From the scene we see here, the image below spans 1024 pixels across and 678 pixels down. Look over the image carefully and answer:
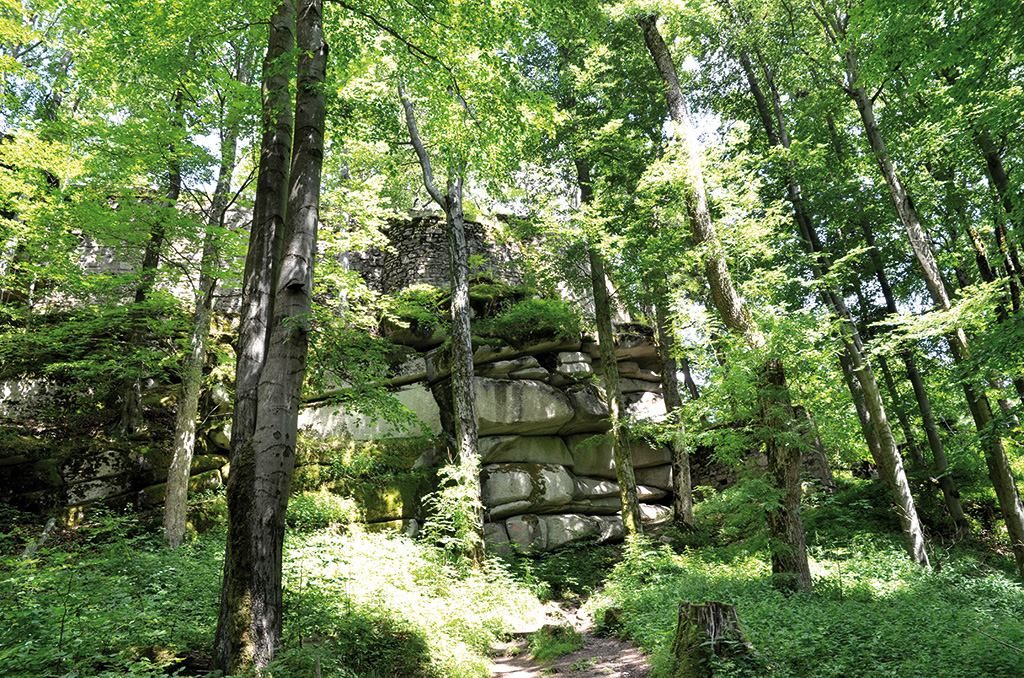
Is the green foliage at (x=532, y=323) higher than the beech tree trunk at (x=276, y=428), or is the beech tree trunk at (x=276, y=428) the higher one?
the green foliage at (x=532, y=323)

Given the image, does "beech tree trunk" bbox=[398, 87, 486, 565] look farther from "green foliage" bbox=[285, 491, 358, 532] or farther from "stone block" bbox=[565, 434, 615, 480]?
"stone block" bbox=[565, 434, 615, 480]

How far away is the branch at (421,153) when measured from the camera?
11983 millimetres

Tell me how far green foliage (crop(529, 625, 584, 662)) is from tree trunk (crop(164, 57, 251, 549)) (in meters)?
5.55

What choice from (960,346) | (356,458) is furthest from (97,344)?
(960,346)

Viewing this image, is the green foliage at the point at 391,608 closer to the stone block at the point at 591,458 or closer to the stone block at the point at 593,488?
the stone block at the point at 593,488

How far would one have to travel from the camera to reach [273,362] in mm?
4312

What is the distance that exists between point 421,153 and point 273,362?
Answer: 9136mm

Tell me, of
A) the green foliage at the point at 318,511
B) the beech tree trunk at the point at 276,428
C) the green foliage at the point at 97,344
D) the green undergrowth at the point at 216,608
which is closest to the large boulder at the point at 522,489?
the green foliage at the point at 318,511

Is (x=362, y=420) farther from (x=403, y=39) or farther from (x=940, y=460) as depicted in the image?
(x=940, y=460)

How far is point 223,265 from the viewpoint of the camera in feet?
32.0

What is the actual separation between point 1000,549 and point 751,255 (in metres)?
9.31

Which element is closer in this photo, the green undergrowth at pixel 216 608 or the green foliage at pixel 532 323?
the green undergrowth at pixel 216 608

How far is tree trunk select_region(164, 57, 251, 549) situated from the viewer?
8.34m

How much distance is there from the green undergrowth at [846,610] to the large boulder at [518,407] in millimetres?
3954
